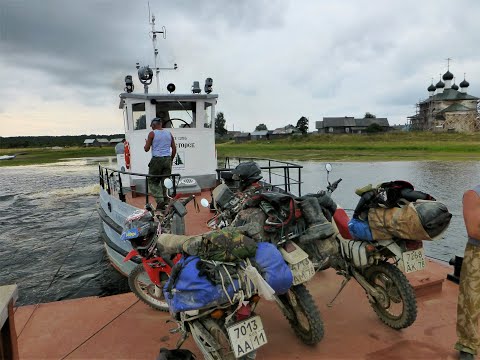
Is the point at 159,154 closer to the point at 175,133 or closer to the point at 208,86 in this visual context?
the point at 175,133

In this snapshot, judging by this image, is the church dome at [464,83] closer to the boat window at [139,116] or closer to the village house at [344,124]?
the village house at [344,124]

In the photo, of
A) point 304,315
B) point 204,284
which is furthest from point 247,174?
point 204,284

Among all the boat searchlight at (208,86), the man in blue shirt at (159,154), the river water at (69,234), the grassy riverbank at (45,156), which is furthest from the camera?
the grassy riverbank at (45,156)

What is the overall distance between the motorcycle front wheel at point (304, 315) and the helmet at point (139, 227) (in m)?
1.47

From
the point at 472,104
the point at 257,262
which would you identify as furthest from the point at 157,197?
the point at 472,104

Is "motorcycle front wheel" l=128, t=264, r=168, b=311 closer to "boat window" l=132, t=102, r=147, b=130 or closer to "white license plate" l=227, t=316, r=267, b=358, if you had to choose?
"white license plate" l=227, t=316, r=267, b=358

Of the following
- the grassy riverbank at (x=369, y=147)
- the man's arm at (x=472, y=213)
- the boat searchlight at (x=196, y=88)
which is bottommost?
the grassy riverbank at (x=369, y=147)

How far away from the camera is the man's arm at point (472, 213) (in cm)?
275

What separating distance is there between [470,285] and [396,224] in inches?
26.7

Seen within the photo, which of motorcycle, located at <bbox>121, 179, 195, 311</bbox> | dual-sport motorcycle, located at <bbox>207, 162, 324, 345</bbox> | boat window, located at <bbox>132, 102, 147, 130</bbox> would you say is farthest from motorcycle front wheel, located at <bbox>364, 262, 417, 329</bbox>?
boat window, located at <bbox>132, 102, 147, 130</bbox>

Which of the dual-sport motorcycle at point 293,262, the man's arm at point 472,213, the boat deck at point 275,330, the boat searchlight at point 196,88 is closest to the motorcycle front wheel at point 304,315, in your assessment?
the dual-sport motorcycle at point 293,262

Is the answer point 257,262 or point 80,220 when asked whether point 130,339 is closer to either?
point 257,262

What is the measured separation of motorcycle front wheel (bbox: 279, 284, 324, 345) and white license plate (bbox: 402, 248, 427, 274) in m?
0.86

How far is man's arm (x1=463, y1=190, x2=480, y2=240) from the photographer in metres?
2.75
